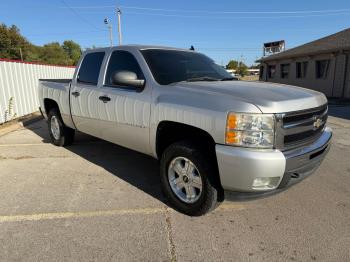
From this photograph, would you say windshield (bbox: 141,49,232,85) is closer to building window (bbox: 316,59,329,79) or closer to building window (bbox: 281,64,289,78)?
building window (bbox: 316,59,329,79)

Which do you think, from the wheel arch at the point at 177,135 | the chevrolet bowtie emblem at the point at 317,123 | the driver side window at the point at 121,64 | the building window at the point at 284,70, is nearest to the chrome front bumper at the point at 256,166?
the wheel arch at the point at 177,135

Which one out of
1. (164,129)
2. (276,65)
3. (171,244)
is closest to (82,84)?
(164,129)

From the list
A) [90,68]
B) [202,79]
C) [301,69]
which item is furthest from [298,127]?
[301,69]

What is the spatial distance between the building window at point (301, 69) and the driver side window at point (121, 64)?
20.2 m

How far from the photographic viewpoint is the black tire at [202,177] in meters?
3.38

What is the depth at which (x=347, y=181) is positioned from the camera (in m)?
4.79

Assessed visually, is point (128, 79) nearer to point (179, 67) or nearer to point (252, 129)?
point (179, 67)

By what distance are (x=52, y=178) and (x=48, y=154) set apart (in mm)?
1473

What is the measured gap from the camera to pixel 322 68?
20531 millimetres

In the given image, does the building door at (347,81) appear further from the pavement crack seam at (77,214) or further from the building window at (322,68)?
the pavement crack seam at (77,214)

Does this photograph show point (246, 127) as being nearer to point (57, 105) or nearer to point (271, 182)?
point (271, 182)

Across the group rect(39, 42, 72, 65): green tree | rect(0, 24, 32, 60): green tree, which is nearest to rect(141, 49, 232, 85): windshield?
rect(0, 24, 32, 60): green tree

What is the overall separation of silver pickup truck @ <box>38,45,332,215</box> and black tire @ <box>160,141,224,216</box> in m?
0.01

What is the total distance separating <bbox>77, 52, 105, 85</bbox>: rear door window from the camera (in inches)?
206
